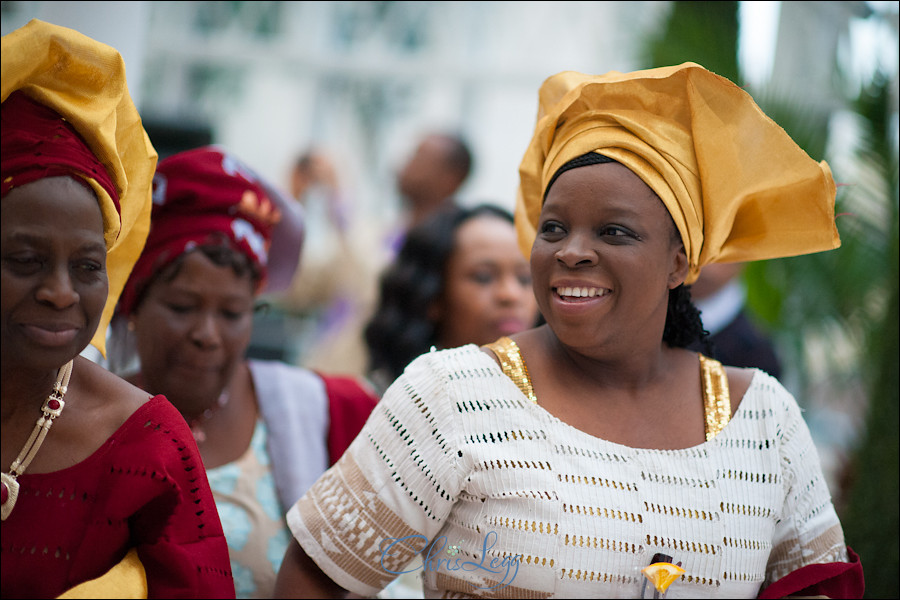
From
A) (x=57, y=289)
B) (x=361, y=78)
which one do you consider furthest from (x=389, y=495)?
(x=361, y=78)

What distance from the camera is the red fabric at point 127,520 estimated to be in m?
1.59

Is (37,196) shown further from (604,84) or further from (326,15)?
(326,15)

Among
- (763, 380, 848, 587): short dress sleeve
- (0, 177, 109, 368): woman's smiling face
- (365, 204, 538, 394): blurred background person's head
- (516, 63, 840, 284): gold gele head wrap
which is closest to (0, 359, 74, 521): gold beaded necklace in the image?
(0, 177, 109, 368): woman's smiling face

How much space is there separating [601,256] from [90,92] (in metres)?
1.14

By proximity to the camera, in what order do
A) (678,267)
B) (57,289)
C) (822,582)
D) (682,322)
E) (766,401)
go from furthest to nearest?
(682,322) → (766,401) → (678,267) → (822,582) → (57,289)

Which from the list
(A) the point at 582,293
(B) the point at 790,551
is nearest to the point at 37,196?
(A) the point at 582,293

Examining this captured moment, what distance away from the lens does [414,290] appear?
3824 mm

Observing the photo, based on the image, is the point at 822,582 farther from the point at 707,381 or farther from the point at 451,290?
the point at 451,290

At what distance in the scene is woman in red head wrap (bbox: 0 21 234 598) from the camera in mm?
1547

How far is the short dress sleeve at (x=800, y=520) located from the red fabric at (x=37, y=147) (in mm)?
1755

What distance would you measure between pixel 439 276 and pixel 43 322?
2343 mm

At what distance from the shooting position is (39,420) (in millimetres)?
1642

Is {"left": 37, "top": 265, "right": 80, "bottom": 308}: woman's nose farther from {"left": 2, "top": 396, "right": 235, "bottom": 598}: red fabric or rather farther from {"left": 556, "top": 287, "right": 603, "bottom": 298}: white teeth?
{"left": 556, "top": 287, "right": 603, "bottom": 298}: white teeth

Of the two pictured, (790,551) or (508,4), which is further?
(508,4)
